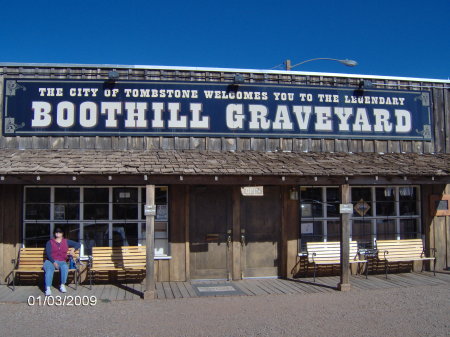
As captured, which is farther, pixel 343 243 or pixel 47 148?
pixel 47 148

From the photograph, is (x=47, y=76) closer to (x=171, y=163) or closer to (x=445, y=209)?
(x=171, y=163)

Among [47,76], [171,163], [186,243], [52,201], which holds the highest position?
[47,76]

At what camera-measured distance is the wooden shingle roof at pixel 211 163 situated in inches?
336

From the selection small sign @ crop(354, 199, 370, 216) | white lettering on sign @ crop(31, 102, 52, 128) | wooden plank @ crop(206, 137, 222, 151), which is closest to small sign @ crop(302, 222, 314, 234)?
small sign @ crop(354, 199, 370, 216)

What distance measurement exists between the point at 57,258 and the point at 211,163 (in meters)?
3.38

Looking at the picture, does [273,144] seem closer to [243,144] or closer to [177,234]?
[243,144]

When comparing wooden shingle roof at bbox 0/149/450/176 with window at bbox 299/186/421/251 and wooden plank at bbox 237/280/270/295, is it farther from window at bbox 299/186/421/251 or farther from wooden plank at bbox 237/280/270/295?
wooden plank at bbox 237/280/270/295

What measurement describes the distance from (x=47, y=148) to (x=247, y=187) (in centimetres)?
429

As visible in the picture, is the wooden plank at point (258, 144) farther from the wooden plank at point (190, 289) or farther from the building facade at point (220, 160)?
the wooden plank at point (190, 289)

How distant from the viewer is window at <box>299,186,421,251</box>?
1052cm

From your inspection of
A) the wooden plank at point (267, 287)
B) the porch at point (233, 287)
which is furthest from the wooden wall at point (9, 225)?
the wooden plank at point (267, 287)

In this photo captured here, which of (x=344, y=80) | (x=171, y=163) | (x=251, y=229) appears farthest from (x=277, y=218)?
(x=344, y=80)

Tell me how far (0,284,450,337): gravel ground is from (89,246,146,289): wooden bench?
48.5 inches

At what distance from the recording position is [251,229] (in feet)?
33.7
